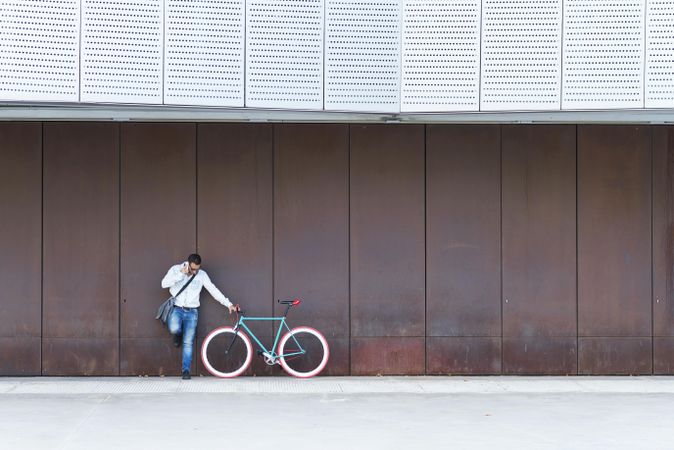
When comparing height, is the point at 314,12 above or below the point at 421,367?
above

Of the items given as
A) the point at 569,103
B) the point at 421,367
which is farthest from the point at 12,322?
the point at 569,103

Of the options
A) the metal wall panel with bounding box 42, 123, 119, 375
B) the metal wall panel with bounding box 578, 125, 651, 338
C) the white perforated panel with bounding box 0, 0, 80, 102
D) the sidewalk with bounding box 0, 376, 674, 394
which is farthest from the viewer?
the metal wall panel with bounding box 578, 125, 651, 338

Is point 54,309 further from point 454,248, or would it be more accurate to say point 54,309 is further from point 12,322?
point 454,248

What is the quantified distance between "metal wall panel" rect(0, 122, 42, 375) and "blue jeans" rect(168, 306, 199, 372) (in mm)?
2014

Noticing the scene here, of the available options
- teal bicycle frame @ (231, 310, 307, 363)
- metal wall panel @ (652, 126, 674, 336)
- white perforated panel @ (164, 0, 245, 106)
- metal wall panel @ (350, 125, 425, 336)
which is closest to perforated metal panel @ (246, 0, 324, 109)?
white perforated panel @ (164, 0, 245, 106)

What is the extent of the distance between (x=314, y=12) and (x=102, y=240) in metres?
4.61

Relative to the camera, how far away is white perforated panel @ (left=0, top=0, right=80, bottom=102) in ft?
38.2

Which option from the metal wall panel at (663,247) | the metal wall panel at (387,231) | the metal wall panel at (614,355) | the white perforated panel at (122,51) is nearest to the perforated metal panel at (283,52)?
the white perforated panel at (122,51)

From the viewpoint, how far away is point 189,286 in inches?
531

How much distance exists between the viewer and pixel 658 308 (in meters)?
14.1

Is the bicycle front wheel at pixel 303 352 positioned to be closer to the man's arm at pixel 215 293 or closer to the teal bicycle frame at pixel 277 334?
the teal bicycle frame at pixel 277 334

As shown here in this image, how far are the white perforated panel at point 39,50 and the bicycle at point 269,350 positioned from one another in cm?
402

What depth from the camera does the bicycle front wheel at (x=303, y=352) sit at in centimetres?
1362

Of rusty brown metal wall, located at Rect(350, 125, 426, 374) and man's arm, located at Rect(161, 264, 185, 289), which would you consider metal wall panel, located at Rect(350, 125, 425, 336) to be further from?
man's arm, located at Rect(161, 264, 185, 289)
